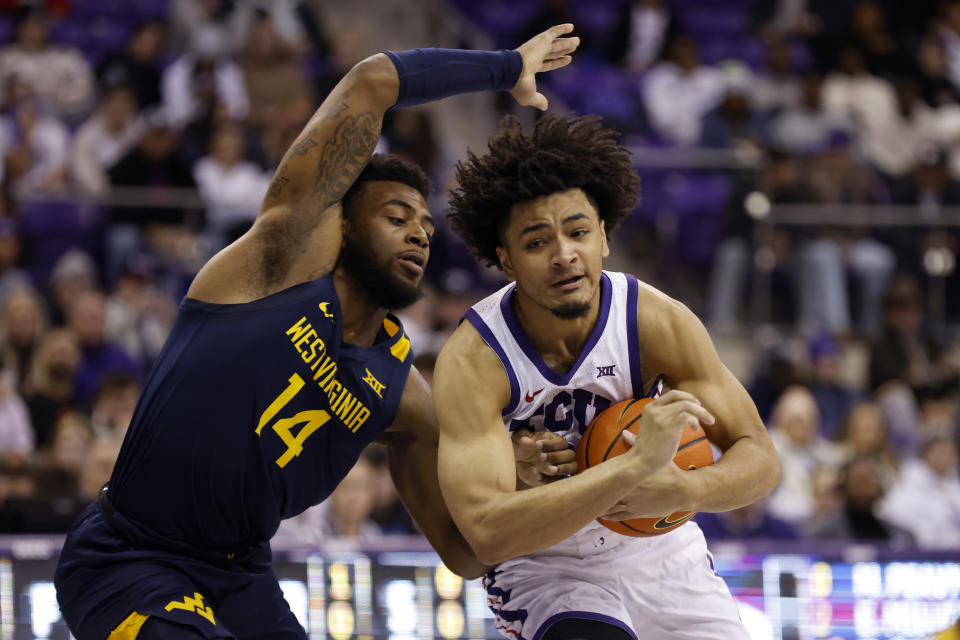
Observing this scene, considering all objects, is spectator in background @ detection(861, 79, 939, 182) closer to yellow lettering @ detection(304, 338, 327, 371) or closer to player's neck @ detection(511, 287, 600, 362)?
player's neck @ detection(511, 287, 600, 362)

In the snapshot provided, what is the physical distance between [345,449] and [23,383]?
170 inches

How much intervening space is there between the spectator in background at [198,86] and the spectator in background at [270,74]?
0.37ft

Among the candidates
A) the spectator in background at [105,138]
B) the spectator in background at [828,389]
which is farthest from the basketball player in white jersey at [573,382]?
the spectator in background at [105,138]

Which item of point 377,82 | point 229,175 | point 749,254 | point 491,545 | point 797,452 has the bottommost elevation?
point 797,452

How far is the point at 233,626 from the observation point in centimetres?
371

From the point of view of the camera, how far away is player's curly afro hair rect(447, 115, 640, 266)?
148 inches

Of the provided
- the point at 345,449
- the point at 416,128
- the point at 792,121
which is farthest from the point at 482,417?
the point at 792,121

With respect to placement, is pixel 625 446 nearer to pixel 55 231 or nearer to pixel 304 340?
pixel 304 340

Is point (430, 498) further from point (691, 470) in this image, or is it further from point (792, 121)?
point (792, 121)

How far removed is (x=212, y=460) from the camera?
3.54 meters

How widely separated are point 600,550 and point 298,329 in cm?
122

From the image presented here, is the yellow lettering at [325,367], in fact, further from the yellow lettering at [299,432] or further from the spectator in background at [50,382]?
the spectator in background at [50,382]

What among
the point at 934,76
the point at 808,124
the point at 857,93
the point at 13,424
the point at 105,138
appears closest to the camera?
the point at 13,424

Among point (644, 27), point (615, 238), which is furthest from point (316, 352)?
point (644, 27)
